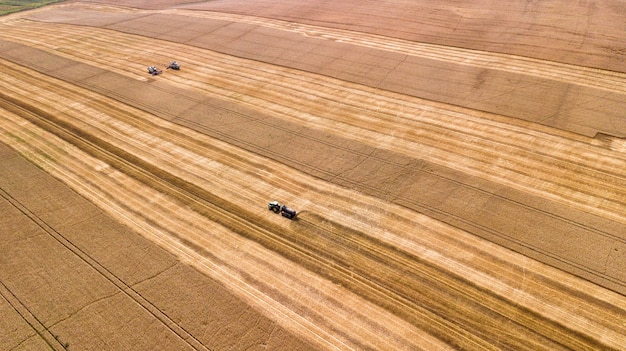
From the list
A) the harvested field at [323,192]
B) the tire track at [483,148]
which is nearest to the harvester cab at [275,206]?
the harvested field at [323,192]

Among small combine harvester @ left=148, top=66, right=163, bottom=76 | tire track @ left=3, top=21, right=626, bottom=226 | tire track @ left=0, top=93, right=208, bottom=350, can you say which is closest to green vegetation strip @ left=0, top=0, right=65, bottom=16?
small combine harvester @ left=148, top=66, right=163, bottom=76

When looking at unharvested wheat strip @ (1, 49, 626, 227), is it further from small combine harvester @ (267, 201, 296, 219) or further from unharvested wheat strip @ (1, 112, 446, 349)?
unharvested wheat strip @ (1, 112, 446, 349)

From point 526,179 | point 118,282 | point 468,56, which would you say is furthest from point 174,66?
point 526,179

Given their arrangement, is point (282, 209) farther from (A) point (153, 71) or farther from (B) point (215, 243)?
(A) point (153, 71)

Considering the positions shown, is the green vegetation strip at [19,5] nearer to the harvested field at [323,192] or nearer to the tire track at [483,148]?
the harvested field at [323,192]

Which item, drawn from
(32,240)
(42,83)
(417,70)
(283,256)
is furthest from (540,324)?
(42,83)

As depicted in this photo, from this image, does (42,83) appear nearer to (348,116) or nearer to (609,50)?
(348,116)
